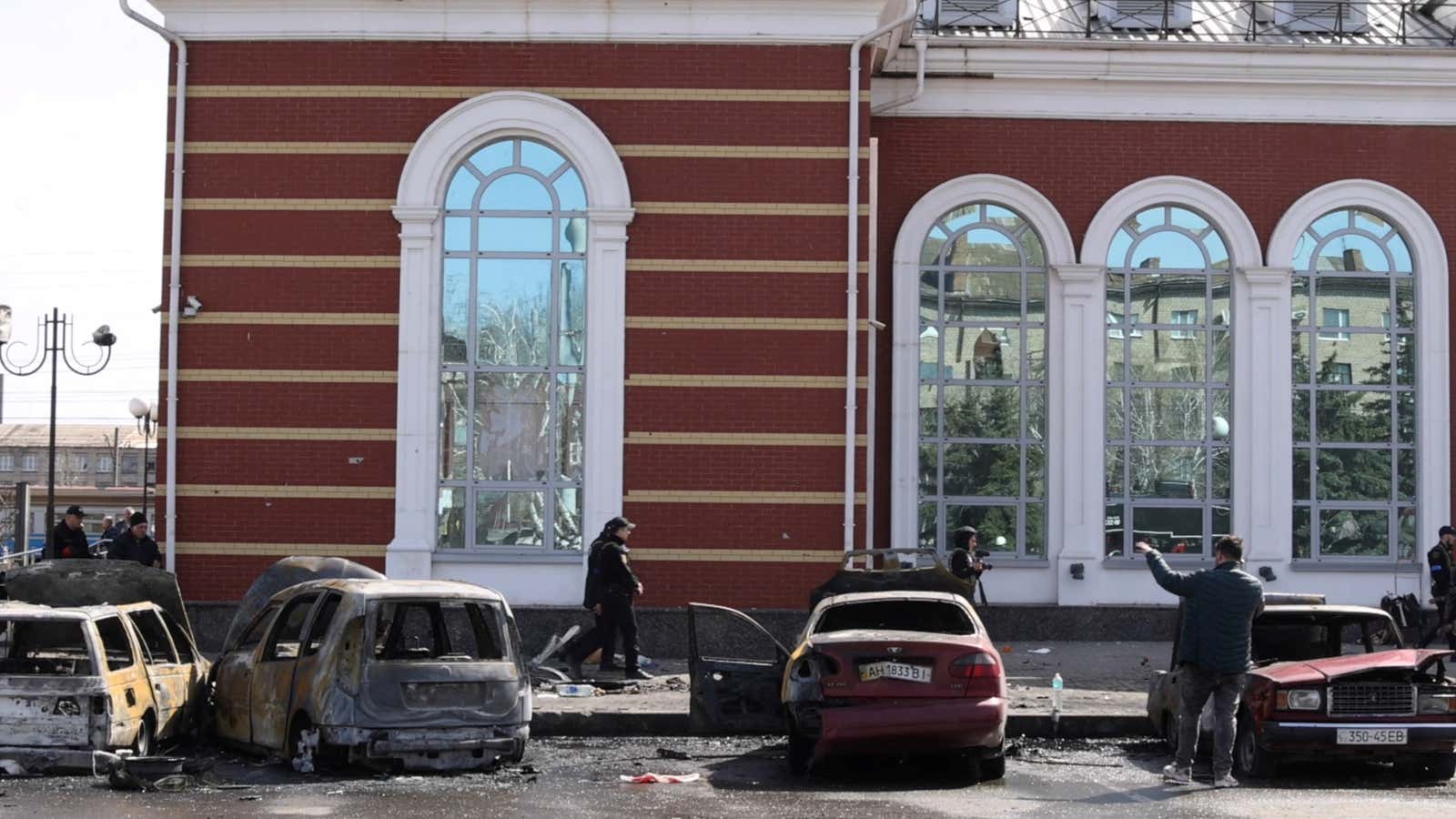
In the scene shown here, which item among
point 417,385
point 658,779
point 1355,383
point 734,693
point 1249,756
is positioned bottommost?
point 658,779

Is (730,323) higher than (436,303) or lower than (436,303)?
lower

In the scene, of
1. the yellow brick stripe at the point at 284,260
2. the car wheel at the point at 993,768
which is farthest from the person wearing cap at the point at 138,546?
the car wheel at the point at 993,768

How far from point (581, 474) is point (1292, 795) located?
30.8ft

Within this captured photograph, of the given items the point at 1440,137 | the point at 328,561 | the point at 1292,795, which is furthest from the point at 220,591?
the point at 1440,137

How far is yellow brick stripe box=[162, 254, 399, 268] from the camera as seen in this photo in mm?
19016

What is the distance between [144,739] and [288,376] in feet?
23.7

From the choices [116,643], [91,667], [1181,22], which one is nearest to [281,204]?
[116,643]

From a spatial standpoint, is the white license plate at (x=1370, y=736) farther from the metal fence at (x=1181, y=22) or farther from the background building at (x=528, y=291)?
the metal fence at (x=1181, y=22)

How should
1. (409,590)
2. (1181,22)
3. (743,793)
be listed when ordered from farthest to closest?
1. (1181,22)
2. (409,590)
3. (743,793)

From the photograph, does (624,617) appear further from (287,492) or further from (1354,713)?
(1354,713)

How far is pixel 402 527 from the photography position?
1889cm

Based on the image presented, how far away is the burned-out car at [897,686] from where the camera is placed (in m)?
11.7

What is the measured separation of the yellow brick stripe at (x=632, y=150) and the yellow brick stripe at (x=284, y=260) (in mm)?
1083

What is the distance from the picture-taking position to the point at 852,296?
742 inches
